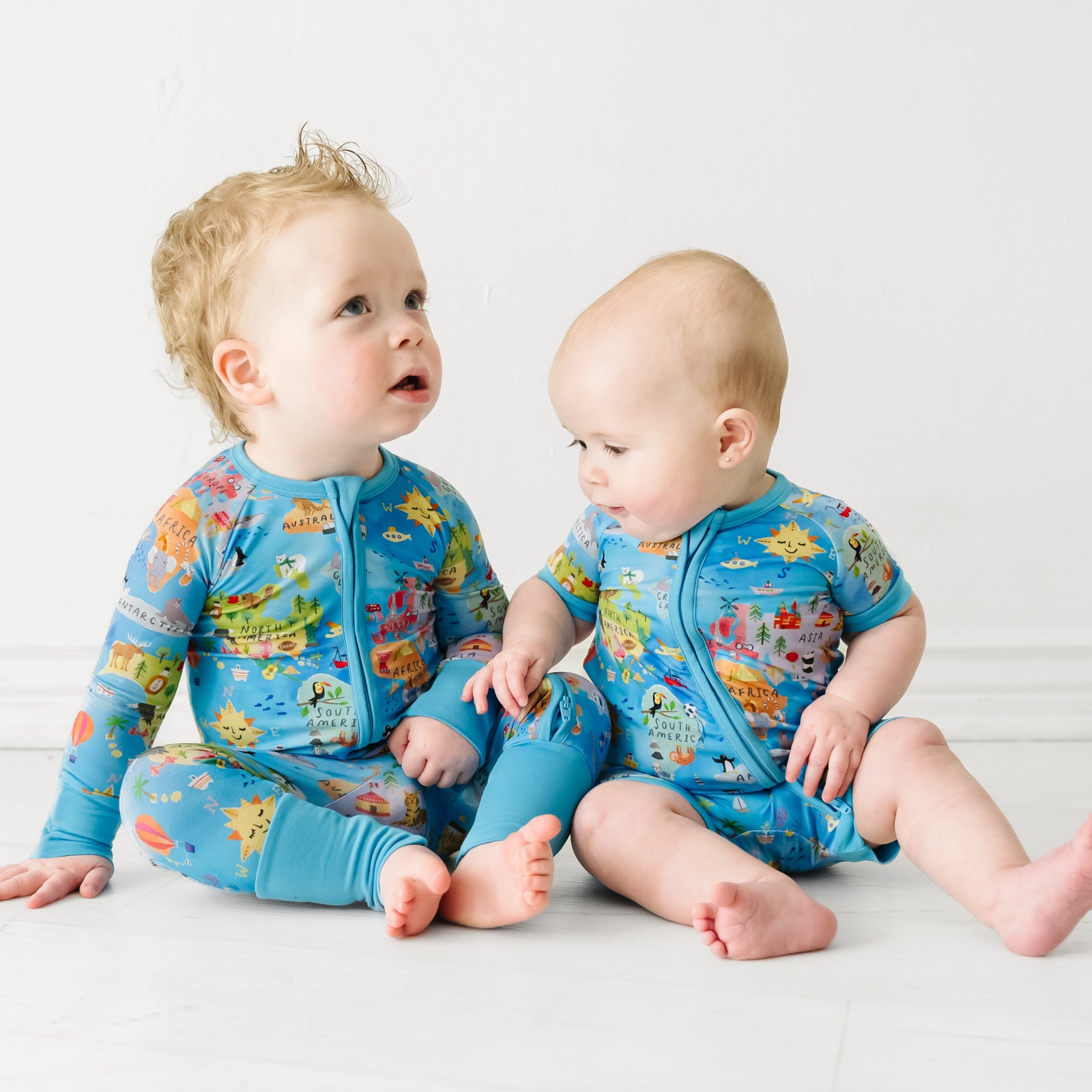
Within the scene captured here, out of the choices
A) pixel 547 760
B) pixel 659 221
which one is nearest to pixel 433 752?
pixel 547 760

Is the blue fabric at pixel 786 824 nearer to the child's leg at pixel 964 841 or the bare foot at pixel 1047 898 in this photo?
the child's leg at pixel 964 841

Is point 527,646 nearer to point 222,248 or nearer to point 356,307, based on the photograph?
point 356,307

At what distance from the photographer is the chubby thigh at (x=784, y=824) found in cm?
104

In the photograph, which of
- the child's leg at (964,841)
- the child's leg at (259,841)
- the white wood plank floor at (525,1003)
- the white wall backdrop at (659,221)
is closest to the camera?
the white wood plank floor at (525,1003)

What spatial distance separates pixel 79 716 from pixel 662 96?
1016 mm

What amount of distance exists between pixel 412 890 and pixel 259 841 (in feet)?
0.48

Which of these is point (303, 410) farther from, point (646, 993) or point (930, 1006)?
point (930, 1006)

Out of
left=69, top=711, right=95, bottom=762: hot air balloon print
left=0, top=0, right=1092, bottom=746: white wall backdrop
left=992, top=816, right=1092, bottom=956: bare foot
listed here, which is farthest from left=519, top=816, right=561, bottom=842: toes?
left=0, top=0, right=1092, bottom=746: white wall backdrop

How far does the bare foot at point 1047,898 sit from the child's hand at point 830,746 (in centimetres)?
17

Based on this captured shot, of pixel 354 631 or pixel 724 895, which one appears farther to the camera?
pixel 354 631

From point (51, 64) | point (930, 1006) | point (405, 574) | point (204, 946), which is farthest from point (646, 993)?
point (51, 64)

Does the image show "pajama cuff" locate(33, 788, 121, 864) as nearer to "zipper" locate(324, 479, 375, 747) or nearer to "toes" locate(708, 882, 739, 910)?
"zipper" locate(324, 479, 375, 747)

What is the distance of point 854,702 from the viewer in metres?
1.04

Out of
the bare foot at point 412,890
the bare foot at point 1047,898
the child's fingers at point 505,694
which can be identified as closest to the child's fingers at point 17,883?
the bare foot at point 412,890
